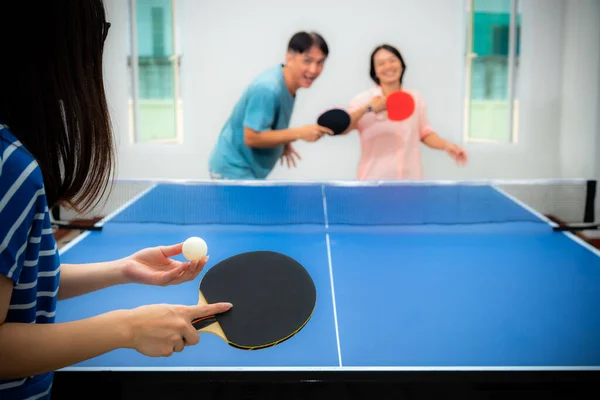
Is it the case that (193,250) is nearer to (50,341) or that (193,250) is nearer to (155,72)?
(50,341)

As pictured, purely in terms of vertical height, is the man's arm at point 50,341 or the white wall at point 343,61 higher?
the white wall at point 343,61

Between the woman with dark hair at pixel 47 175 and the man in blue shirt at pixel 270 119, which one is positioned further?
the man in blue shirt at pixel 270 119

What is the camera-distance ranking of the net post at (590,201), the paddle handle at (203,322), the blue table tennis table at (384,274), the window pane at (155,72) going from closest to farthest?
the paddle handle at (203,322)
the blue table tennis table at (384,274)
the net post at (590,201)
the window pane at (155,72)

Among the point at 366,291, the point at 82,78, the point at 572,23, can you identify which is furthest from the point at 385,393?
the point at 572,23

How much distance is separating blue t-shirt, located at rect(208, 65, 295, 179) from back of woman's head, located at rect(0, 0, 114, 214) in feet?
8.52

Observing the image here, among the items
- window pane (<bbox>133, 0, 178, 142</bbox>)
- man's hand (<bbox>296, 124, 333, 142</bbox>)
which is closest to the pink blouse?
man's hand (<bbox>296, 124, 333, 142</bbox>)

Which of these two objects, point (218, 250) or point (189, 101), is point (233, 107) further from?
point (218, 250)

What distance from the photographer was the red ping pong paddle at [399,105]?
368 centimetres

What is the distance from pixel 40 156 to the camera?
0.88 meters

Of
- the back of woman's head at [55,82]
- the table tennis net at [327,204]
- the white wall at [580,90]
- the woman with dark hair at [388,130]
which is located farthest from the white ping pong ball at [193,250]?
the white wall at [580,90]

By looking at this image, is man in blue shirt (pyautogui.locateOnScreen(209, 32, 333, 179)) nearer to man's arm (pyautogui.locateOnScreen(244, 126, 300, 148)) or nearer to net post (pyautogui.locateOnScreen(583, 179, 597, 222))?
man's arm (pyautogui.locateOnScreen(244, 126, 300, 148))

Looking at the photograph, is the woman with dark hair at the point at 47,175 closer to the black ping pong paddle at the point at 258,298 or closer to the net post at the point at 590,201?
the black ping pong paddle at the point at 258,298

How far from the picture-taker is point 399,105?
370 cm

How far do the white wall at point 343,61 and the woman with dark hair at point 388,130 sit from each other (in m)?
0.06
